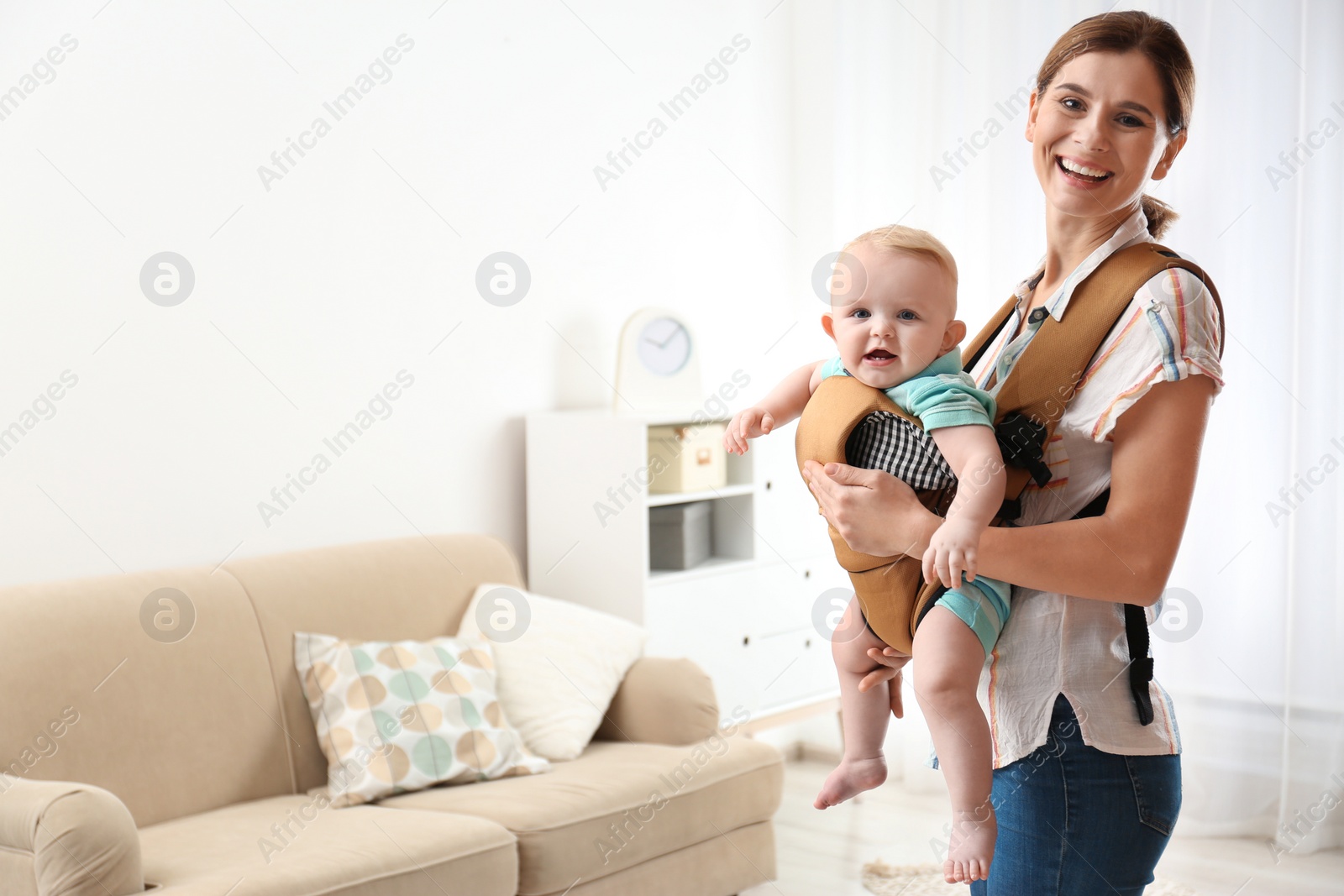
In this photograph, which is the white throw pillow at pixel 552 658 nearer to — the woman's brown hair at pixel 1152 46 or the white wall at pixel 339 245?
the white wall at pixel 339 245

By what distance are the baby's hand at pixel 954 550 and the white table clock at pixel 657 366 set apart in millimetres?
2513

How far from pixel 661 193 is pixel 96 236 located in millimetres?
1880

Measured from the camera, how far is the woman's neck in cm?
112

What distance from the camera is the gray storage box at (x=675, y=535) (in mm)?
3432

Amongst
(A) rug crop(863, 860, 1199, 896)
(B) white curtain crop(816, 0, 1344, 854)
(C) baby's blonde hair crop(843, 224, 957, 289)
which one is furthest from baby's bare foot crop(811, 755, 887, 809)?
(B) white curtain crop(816, 0, 1344, 854)

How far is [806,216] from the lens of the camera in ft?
14.4

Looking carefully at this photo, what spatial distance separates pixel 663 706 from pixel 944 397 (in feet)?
6.66

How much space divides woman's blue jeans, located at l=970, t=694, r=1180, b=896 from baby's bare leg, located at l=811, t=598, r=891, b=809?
9.2 inches

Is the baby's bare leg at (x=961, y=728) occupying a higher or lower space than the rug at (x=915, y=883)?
higher

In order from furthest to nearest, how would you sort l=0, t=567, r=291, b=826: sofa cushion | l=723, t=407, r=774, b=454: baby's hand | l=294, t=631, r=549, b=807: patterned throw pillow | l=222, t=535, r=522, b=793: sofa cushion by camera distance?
1. l=222, t=535, r=522, b=793: sofa cushion
2. l=294, t=631, r=549, b=807: patterned throw pillow
3. l=0, t=567, r=291, b=826: sofa cushion
4. l=723, t=407, r=774, b=454: baby's hand

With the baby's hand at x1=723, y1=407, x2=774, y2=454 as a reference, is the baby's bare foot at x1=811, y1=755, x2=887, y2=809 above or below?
below

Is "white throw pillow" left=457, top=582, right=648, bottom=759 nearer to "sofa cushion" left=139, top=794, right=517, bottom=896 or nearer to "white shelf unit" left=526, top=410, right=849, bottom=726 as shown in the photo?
"white shelf unit" left=526, top=410, right=849, bottom=726

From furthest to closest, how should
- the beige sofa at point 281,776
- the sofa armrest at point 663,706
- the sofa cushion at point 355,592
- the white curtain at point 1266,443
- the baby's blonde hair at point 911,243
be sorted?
the white curtain at point 1266,443 < the sofa armrest at point 663,706 < the sofa cushion at point 355,592 < the beige sofa at point 281,776 < the baby's blonde hair at point 911,243

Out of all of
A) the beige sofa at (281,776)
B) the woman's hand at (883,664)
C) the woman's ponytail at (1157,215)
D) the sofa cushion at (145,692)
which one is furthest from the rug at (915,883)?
the woman's ponytail at (1157,215)
